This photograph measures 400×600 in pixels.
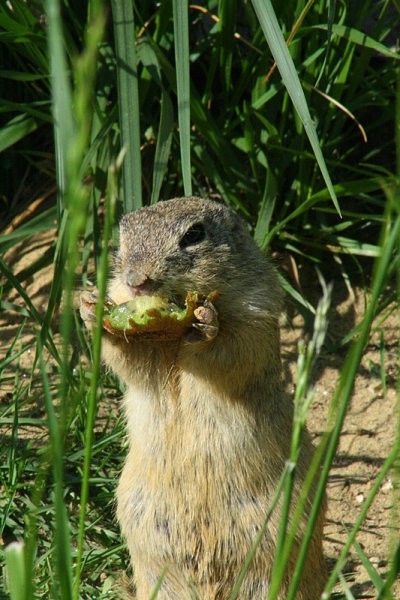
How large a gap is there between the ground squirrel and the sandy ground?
909 millimetres

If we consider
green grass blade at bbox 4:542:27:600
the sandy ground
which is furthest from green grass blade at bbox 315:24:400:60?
green grass blade at bbox 4:542:27:600

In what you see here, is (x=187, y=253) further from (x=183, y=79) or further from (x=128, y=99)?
(x=128, y=99)

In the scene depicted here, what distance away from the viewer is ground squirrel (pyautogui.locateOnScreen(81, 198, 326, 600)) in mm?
3309

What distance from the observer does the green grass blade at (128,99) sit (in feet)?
12.3

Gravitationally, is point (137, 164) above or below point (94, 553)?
above

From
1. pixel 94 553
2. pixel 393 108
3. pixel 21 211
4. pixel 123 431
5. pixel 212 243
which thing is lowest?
pixel 94 553

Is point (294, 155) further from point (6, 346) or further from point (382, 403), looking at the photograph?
point (6, 346)

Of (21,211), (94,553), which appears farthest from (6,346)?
(94,553)

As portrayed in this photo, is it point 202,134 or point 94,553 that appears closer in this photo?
point 94,553

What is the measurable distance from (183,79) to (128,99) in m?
0.38

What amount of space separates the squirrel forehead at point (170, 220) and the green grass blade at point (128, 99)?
37 cm

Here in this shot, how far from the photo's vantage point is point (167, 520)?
3400 millimetres

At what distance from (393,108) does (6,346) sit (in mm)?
2696

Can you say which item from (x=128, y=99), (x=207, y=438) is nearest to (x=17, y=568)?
(x=207, y=438)
